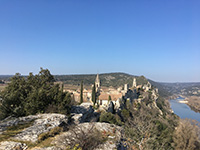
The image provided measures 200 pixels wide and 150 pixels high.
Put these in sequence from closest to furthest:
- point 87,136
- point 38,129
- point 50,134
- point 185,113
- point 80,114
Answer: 1. point 87,136
2. point 50,134
3. point 38,129
4. point 80,114
5. point 185,113

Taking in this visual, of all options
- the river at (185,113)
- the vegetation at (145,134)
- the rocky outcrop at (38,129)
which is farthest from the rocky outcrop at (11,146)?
the river at (185,113)

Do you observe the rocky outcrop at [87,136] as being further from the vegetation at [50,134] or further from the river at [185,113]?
the river at [185,113]

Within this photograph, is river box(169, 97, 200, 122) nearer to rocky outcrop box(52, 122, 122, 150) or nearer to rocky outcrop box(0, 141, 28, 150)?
rocky outcrop box(52, 122, 122, 150)

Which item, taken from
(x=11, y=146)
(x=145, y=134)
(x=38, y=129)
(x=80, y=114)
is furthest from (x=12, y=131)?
(x=145, y=134)

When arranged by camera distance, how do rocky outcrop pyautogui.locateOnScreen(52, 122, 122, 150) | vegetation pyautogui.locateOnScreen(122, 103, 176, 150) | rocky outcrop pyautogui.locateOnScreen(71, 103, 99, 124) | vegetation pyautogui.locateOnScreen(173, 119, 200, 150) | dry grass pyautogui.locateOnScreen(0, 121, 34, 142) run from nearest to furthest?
rocky outcrop pyautogui.locateOnScreen(52, 122, 122, 150), dry grass pyautogui.locateOnScreen(0, 121, 34, 142), vegetation pyautogui.locateOnScreen(122, 103, 176, 150), rocky outcrop pyautogui.locateOnScreen(71, 103, 99, 124), vegetation pyautogui.locateOnScreen(173, 119, 200, 150)

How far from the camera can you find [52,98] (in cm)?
1287

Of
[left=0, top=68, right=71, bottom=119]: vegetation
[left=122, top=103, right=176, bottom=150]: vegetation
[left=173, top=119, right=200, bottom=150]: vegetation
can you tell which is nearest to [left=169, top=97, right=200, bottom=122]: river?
[left=173, top=119, right=200, bottom=150]: vegetation

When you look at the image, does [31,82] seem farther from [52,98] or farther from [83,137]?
[83,137]

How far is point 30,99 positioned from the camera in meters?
12.0

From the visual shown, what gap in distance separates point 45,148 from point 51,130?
184 cm

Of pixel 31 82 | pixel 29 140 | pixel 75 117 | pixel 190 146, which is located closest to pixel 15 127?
pixel 29 140

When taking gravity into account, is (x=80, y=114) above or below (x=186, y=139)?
above

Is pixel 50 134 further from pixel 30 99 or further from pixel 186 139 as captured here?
pixel 186 139

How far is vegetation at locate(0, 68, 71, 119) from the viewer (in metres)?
11.8
